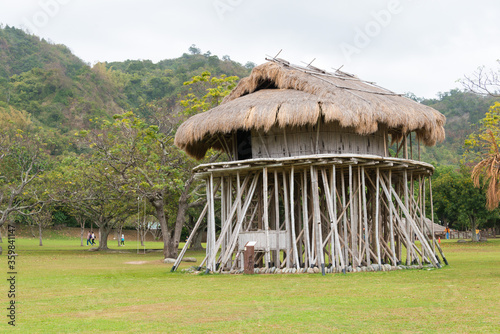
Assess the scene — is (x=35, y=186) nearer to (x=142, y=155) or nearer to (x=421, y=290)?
(x=142, y=155)

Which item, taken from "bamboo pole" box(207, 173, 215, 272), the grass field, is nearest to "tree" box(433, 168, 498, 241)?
"bamboo pole" box(207, 173, 215, 272)

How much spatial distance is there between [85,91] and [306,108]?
274ft

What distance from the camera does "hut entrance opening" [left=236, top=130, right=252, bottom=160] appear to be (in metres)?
24.2

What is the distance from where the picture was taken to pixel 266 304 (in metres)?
12.5

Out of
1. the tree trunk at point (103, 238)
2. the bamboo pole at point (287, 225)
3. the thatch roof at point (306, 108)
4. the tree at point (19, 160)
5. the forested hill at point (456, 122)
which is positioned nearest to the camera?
the thatch roof at point (306, 108)

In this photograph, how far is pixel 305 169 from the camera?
2170 centimetres

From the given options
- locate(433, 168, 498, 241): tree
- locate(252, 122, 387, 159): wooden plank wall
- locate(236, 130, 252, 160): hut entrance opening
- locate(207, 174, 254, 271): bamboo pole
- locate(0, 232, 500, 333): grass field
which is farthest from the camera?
locate(433, 168, 498, 241): tree

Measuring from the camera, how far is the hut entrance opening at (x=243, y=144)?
952 inches

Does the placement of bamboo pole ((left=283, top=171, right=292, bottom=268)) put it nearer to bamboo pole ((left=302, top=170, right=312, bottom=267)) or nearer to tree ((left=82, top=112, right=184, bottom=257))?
bamboo pole ((left=302, top=170, right=312, bottom=267))

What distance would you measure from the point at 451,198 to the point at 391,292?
40.4 m

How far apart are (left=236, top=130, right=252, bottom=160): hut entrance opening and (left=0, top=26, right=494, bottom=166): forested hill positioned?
49.9 meters

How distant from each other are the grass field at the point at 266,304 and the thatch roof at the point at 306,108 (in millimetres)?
5349

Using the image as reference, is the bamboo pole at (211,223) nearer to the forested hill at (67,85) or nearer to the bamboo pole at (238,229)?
the bamboo pole at (238,229)

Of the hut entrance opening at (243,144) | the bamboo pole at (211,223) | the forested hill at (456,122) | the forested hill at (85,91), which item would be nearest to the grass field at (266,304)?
the bamboo pole at (211,223)
